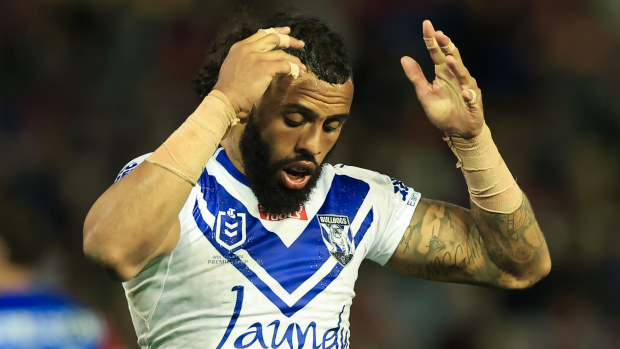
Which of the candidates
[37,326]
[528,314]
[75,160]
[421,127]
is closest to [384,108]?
[421,127]

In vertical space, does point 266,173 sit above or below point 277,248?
above

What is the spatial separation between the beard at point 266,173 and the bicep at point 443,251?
0.53 metres

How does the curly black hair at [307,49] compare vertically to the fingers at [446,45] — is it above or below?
below

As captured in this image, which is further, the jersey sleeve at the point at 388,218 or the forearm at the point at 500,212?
the jersey sleeve at the point at 388,218

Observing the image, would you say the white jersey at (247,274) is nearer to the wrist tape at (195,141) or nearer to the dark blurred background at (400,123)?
the wrist tape at (195,141)

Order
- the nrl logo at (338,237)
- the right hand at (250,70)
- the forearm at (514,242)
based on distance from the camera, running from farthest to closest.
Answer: the forearm at (514,242) < the nrl logo at (338,237) < the right hand at (250,70)

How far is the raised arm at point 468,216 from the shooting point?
10.8 feet

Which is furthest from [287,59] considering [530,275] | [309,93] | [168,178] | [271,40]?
[530,275]

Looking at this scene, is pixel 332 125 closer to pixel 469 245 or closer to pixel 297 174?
pixel 297 174

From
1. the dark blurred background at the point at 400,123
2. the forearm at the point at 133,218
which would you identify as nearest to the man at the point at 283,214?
the forearm at the point at 133,218

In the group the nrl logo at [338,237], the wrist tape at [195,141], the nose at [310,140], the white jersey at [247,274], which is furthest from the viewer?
the nrl logo at [338,237]

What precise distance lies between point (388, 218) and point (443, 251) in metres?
0.27

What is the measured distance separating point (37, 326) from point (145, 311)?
65 cm

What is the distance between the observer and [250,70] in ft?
9.31
